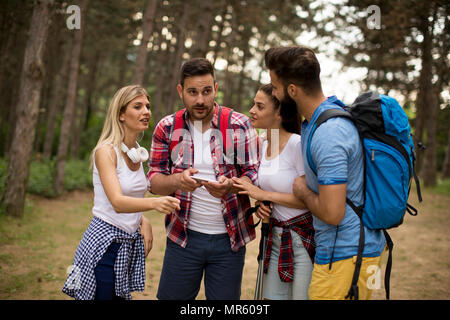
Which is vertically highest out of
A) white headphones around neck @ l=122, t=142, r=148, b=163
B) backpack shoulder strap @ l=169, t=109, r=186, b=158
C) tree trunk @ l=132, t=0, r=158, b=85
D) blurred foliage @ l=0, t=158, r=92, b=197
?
tree trunk @ l=132, t=0, r=158, b=85

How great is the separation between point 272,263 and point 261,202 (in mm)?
493

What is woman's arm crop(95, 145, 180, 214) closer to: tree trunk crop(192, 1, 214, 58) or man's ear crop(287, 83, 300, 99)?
man's ear crop(287, 83, 300, 99)

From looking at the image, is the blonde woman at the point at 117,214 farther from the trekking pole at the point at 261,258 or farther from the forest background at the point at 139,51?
the forest background at the point at 139,51

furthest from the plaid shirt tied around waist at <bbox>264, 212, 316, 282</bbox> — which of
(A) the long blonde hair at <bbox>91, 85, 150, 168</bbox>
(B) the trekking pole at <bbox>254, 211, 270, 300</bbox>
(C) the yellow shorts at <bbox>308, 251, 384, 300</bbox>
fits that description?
(A) the long blonde hair at <bbox>91, 85, 150, 168</bbox>

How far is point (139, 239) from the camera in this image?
10.4ft

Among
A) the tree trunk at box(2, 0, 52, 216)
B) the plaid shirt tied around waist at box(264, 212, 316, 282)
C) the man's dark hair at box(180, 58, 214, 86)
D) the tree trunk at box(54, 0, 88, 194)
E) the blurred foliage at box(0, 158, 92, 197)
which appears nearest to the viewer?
the plaid shirt tied around waist at box(264, 212, 316, 282)

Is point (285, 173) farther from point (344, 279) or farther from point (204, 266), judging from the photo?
point (204, 266)

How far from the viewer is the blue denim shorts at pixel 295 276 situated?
280cm

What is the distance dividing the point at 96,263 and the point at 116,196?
565 mm

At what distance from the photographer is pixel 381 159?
226 cm

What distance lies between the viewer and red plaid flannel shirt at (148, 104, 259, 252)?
10.5ft

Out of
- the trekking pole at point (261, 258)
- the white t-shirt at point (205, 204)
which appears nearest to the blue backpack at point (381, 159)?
the trekking pole at point (261, 258)

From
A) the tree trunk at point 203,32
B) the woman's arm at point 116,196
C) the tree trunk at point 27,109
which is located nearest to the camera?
the woman's arm at point 116,196
